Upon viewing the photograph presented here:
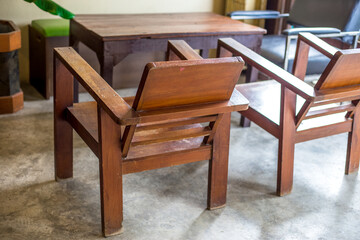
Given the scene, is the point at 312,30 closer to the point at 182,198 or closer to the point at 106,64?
the point at 106,64

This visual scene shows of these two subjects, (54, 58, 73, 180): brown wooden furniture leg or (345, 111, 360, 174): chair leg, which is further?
(345, 111, 360, 174): chair leg

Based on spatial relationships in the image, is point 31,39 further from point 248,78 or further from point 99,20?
point 248,78

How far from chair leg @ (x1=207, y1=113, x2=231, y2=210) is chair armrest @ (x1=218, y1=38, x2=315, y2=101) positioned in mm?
327

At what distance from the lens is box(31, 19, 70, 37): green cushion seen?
3322 millimetres

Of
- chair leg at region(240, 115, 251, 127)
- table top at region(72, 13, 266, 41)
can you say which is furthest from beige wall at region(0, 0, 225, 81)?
chair leg at region(240, 115, 251, 127)

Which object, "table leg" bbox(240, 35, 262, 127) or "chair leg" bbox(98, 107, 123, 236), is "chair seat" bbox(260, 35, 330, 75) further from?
"chair leg" bbox(98, 107, 123, 236)

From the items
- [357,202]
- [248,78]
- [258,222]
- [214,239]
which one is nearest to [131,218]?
[214,239]

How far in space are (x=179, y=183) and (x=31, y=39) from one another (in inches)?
70.2

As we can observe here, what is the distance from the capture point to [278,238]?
2.16 meters

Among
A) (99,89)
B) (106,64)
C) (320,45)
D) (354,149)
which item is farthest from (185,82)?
(354,149)

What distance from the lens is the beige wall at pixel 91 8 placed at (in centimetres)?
364

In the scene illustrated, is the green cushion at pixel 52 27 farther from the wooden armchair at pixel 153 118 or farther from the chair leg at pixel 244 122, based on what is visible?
the chair leg at pixel 244 122

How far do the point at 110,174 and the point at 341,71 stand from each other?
42.6 inches

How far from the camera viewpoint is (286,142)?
7.89 ft
